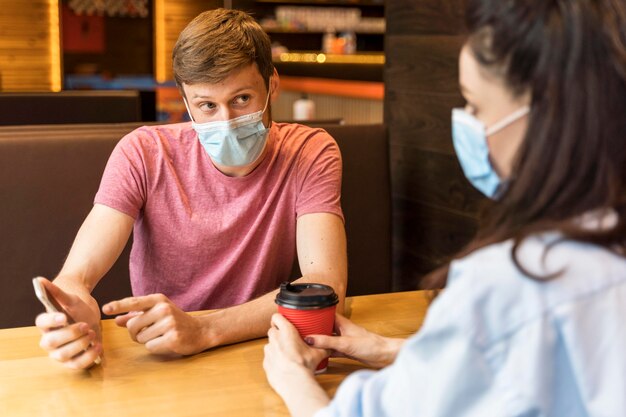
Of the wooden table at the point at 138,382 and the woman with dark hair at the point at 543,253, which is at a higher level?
the woman with dark hair at the point at 543,253

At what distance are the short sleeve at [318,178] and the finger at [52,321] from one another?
0.66 metres

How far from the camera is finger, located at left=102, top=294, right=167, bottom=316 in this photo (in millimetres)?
1342

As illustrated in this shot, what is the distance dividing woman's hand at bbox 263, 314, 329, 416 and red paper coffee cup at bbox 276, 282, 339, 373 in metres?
0.02

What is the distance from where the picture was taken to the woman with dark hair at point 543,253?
0.80m

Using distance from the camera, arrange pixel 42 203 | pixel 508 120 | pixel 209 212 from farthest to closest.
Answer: pixel 42 203 < pixel 209 212 < pixel 508 120

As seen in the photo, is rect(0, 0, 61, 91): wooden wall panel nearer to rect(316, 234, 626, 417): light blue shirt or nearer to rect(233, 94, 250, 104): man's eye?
rect(233, 94, 250, 104): man's eye

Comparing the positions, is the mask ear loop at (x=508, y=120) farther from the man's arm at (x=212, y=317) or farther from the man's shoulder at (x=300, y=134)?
the man's shoulder at (x=300, y=134)

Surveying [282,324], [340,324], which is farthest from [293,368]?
[340,324]

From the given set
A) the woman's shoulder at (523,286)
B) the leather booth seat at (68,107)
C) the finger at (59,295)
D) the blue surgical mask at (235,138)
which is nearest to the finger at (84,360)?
the finger at (59,295)

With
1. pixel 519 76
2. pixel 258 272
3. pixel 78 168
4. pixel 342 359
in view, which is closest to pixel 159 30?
pixel 78 168

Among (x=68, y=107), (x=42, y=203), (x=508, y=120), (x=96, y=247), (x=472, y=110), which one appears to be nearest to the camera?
(x=508, y=120)

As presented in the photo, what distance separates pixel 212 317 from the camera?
1485 mm

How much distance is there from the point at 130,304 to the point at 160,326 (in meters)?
0.06

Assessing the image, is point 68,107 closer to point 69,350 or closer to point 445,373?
point 69,350
